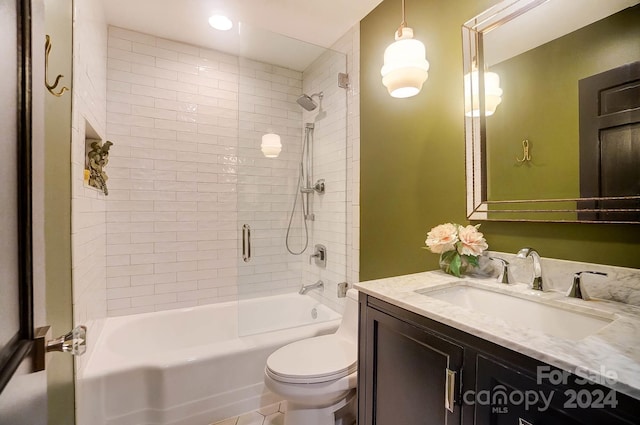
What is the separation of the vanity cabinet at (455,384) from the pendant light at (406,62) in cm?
98

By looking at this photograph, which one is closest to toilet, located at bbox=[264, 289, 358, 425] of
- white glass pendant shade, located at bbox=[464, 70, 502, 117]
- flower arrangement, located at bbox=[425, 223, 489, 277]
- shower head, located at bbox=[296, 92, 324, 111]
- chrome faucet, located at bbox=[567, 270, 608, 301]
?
flower arrangement, located at bbox=[425, 223, 489, 277]

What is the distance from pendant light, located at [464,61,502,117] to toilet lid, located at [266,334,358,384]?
1.39 metres

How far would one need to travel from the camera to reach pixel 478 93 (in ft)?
4.29

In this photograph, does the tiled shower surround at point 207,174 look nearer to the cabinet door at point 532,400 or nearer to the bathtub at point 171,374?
the bathtub at point 171,374

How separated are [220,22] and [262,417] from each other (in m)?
2.80

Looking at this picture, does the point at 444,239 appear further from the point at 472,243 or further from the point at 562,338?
the point at 562,338

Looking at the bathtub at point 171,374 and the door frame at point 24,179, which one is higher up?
the door frame at point 24,179

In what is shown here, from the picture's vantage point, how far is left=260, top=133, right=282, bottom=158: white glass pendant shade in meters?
2.55

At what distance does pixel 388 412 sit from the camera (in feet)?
3.29

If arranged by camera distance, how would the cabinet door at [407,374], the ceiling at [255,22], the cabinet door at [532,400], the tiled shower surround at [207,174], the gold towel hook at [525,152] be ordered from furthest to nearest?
the tiled shower surround at [207,174] → the ceiling at [255,22] → the gold towel hook at [525,152] → the cabinet door at [407,374] → the cabinet door at [532,400]

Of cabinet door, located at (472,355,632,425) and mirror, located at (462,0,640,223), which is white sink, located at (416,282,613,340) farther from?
mirror, located at (462,0,640,223)

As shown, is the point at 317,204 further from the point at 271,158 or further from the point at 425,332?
the point at 425,332

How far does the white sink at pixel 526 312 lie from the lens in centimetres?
87

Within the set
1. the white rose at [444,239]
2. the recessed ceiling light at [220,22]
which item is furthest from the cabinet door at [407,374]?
the recessed ceiling light at [220,22]
